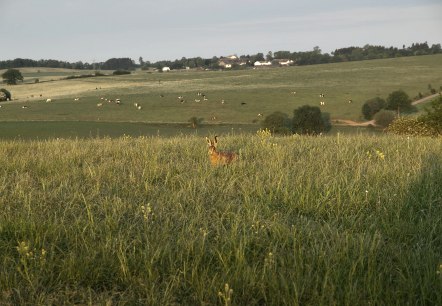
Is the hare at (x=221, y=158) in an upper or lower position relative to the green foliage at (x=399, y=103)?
upper

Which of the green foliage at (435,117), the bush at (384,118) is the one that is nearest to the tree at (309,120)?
the bush at (384,118)

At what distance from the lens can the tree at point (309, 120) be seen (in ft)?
154

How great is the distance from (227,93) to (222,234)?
7038cm

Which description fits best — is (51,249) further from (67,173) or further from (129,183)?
(67,173)

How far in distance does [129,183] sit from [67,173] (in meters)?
1.10

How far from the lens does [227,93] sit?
241ft

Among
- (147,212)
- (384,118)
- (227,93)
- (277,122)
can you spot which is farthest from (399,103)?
(147,212)

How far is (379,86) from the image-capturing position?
251ft

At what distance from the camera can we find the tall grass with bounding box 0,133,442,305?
3.05m

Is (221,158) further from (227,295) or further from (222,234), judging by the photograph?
(227,295)

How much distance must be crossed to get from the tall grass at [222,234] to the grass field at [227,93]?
34.7 m

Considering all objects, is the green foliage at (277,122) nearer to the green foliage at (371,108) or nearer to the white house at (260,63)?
the green foliage at (371,108)

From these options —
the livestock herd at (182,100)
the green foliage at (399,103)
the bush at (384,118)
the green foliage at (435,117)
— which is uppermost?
the green foliage at (435,117)

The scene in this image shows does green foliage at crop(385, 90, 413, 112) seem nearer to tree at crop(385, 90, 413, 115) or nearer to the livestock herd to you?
tree at crop(385, 90, 413, 115)
